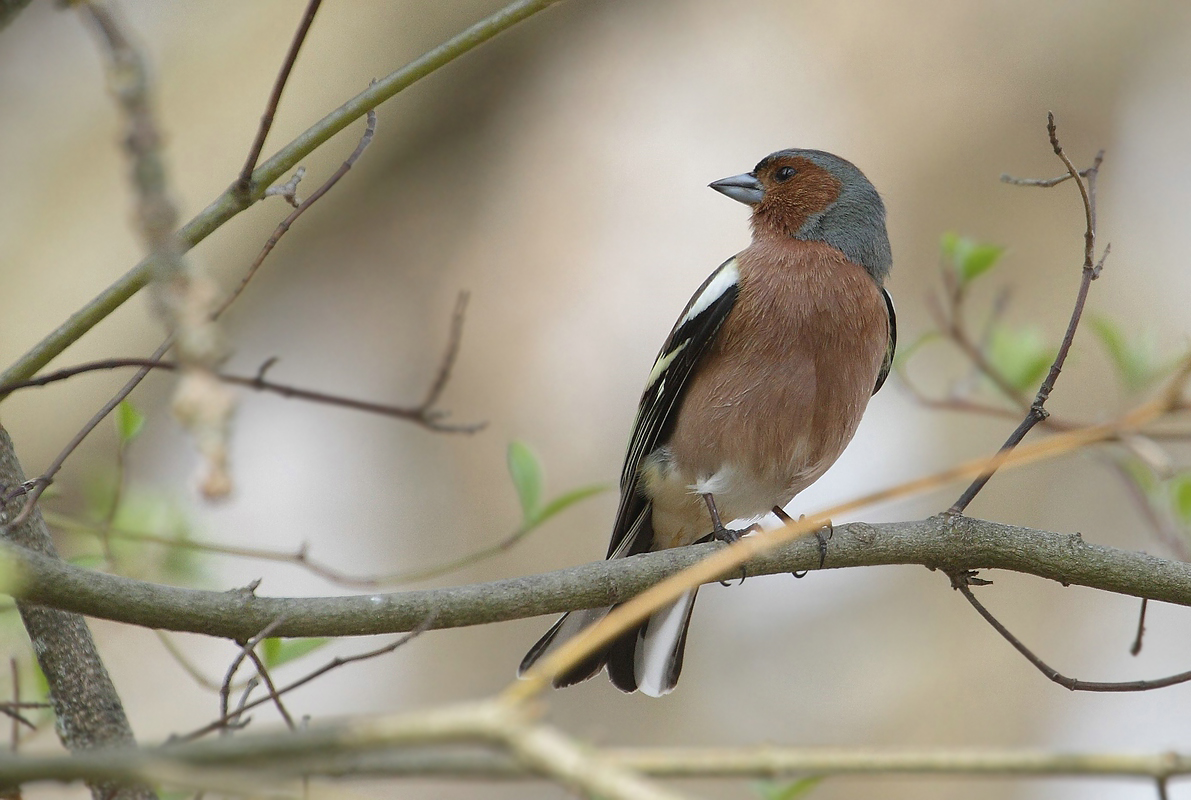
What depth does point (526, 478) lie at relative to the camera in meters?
3.73

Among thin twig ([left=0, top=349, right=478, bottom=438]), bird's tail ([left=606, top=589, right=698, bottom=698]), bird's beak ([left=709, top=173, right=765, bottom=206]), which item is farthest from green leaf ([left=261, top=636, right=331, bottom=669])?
bird's beak ([left=709, top=173, right=765, bottom=206])

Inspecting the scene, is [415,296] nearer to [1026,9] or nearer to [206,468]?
[1026,9]

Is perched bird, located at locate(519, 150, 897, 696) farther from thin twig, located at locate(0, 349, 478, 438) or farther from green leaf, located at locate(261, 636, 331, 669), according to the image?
thin twig, located at locate(0, 349, 478, 438)

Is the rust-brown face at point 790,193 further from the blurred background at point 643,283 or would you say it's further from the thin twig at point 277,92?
the thin twig at point 277,92

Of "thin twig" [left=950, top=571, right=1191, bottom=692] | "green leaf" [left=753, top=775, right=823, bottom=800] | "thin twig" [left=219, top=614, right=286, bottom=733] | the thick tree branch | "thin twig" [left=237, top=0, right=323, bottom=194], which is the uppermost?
"thin twig" [left=237, top=0, right=323, bottom=194]

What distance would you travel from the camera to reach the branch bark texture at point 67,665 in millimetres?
2529

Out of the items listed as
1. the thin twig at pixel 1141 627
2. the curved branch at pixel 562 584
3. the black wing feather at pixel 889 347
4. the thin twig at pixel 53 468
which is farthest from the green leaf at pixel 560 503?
the black wing feather at pixel 889 347

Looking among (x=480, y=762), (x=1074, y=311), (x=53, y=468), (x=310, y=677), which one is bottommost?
(x=480, y=762)

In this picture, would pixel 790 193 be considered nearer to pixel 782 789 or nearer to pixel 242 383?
pixel 782 789

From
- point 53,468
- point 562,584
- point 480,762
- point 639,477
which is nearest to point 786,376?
point 639,477

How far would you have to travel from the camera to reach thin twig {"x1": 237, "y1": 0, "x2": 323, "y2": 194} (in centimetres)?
221

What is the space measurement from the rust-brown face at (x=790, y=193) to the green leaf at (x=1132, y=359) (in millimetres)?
1441

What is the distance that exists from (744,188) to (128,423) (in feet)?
10.8

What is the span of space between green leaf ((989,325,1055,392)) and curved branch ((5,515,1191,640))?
1133mm
